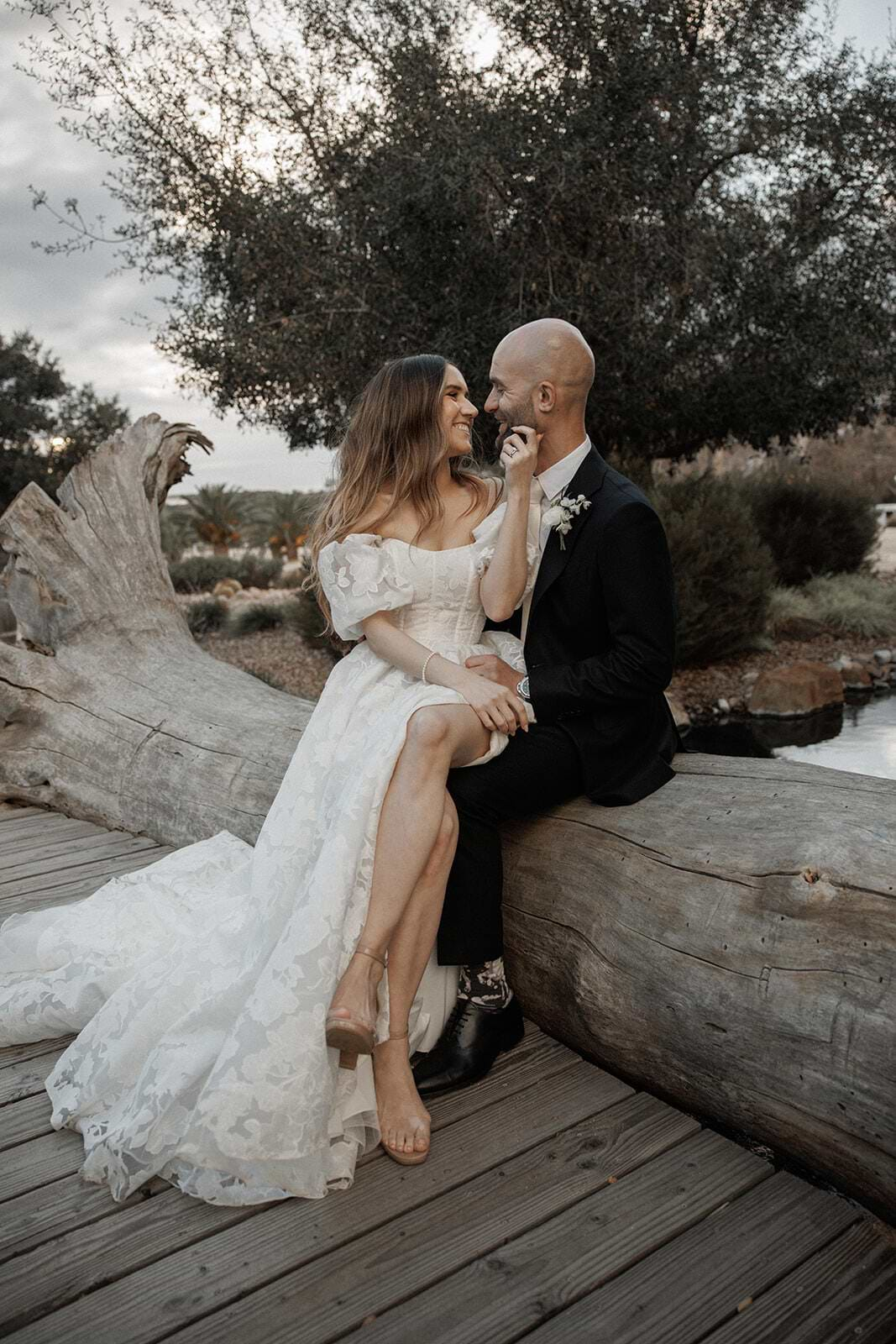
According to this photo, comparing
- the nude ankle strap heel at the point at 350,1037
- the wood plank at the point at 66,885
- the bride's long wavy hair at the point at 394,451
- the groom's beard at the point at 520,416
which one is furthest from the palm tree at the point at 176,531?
the nude ankle strap heel at the point at 350,1037

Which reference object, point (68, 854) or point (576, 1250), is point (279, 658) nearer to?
point (68, 854)

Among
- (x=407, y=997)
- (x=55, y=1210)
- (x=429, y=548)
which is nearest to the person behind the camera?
(x=55, y=1210)

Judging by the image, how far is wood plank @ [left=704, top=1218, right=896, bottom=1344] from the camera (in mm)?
1807

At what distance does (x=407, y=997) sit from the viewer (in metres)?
2.46

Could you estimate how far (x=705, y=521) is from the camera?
448 inches

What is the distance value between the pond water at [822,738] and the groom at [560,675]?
17.8 feet

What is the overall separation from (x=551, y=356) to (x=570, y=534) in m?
0.51

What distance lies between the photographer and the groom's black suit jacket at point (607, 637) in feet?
8.80

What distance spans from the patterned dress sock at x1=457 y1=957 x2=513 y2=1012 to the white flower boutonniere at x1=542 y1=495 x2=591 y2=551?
3.81 feet

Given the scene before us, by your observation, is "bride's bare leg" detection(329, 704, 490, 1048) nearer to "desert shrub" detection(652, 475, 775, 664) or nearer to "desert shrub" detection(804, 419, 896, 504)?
"desert shrub" detection(652, 475, 775, 664)

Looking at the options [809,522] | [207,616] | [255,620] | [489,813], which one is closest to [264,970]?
[489,813]

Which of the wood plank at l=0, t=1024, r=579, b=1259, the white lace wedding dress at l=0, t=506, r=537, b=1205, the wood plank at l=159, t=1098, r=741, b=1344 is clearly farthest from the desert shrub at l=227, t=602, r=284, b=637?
the wood plank at l=159, t=1098, r=741, b=1344

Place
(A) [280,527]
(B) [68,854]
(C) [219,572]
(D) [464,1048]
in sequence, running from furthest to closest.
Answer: (A) [280,527] → (C) [219,572] → (B) [68,854] → (D) [464,1048]

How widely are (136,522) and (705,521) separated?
729 cm
